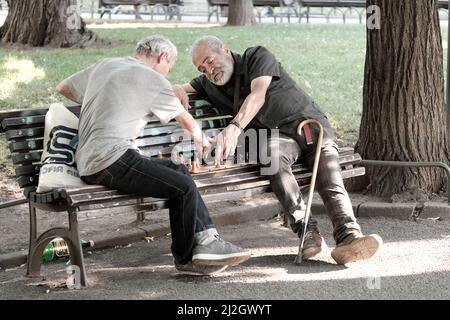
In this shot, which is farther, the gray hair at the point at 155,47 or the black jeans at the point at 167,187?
the gray hair at the point at 155,47

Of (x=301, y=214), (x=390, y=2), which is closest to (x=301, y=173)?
(x=301, y=214)

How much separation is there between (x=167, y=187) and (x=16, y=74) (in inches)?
238

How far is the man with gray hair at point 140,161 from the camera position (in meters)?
4.66

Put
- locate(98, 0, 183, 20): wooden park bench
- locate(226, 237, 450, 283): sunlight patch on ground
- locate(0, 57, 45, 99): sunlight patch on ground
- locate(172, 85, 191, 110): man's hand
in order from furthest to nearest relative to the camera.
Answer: locate(98, 0, 183, 20): wooden park bench < locate(0, 57, 45, 99): sunlight patch on ground < locate(172, 85, 191, 110): man's hand < locate(226, 237, 450, 283): sunlight patch on ground

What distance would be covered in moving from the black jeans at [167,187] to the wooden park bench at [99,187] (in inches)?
3.5

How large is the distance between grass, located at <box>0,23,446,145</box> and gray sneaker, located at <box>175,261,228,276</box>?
11.4 feet

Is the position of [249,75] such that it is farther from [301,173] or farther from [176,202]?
[176,202]

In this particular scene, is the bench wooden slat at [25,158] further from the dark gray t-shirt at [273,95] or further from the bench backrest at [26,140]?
the dark gray t-shirt at [273,95]

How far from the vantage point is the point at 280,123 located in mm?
5461

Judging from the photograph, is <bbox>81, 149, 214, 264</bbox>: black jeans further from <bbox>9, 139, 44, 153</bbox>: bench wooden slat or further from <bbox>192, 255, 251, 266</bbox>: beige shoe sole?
<bbox>9, 139, 44, 153</bbox>: bench wooden slat

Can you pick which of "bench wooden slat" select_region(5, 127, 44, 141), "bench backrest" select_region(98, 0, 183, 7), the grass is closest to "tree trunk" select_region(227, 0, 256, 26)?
the grass

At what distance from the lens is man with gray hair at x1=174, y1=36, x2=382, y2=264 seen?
512 centimetres

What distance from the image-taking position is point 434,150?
6469mm

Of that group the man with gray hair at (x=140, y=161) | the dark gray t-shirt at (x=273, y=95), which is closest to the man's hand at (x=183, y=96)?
the dark gray t-shirt at (x=273, y=95)
